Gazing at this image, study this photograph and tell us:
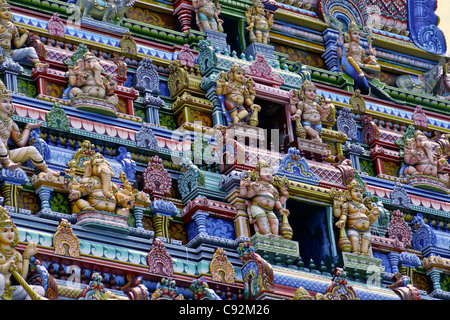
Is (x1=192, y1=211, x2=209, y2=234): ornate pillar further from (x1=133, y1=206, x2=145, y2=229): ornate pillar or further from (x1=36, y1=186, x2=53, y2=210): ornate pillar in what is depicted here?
(x1=36, y1=186, x2=53, y2=210): ornate pillar

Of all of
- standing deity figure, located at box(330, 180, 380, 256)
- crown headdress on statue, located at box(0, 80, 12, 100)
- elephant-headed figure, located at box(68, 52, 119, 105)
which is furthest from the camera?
standing deity figure, located at box(330, 180, 380, 256)

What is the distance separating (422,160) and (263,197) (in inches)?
228

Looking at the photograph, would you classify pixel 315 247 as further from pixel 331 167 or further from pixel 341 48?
pixel 341 48

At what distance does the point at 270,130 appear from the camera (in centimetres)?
3419

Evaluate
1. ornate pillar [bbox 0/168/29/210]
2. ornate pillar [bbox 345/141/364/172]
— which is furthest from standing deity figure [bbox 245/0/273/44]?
ornate pillar [bbox 0/168/29/210]

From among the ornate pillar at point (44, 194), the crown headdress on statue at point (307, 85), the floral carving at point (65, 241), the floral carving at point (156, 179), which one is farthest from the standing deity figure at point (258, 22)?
the floral carving at point (65, 241)

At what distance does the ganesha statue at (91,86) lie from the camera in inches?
1234

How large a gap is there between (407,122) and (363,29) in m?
2.73

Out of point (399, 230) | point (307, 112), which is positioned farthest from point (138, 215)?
point (399, 230)

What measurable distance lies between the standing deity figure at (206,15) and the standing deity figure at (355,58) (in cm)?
352

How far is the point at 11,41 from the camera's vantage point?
1248 inches

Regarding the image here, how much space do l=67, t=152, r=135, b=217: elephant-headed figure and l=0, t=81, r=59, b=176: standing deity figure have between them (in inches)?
21.2

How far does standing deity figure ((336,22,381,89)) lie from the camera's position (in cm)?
3678

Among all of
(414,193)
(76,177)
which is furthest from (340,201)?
(76,177)
